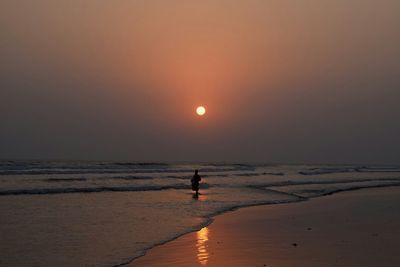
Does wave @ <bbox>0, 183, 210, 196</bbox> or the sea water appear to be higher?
wave @ <bbox>0, 183, 210, 196</bbox>

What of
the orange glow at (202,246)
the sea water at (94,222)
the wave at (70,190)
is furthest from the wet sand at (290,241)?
the wave at (70,190)

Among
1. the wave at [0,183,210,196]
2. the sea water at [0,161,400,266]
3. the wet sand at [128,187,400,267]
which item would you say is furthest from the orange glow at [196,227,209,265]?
the wave at [0,183,210,196]

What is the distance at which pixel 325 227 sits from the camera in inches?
563

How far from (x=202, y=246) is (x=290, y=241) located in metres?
2.37

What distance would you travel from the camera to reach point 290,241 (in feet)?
39.1

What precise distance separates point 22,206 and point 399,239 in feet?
48.7

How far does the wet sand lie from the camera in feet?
31.7

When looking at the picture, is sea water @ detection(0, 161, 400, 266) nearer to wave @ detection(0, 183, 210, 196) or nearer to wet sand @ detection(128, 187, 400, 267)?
wave @ detection(0, 183, 210, 196)

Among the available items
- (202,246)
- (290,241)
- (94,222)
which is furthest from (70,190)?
(290,241)

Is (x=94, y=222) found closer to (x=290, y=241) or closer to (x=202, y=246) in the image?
(x=202, y=246)

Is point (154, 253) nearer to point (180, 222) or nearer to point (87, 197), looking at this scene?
point (180, 222)

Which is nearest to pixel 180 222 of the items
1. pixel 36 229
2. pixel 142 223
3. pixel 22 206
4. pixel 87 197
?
pixel 142 223

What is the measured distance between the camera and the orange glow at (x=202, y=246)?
9809 mm

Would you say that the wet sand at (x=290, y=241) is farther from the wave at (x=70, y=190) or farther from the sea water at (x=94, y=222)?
the wave at (x=70, y=190)
